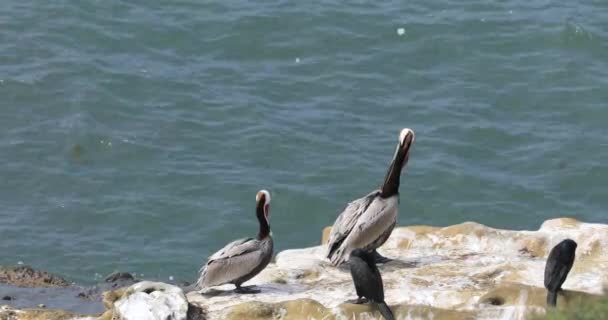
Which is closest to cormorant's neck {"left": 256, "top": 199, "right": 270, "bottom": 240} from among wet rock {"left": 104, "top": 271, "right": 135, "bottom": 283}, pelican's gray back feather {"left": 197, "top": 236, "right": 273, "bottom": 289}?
pelican's gray back feather {"left": 197, "top": 236, "right": 273, "bottom": 289}

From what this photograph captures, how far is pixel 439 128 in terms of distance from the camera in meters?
30.1

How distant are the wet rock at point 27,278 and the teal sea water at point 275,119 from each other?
10.6ft

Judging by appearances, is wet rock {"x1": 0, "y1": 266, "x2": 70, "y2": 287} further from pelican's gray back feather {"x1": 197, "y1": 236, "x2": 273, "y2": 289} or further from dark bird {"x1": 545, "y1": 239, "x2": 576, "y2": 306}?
dark bird {"x1": 545, "y1": 239, "x2": 576, "y2": 306}

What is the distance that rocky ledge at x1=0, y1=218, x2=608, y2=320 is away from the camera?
15.2 m

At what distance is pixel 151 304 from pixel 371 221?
3.38 metres

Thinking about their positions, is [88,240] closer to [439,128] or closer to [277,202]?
[277,202]

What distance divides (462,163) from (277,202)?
4.39m

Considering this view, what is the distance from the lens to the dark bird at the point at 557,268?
15016 millimetres

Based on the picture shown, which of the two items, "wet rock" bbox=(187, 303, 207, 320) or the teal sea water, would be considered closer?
"wet rock" bbox=(187, 303, 207, 320)

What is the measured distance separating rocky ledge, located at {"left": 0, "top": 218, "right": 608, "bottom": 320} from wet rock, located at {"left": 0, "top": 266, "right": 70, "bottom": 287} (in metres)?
2.83

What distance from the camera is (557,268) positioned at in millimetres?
15117

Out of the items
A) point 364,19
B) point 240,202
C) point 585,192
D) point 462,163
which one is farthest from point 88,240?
point 364,19

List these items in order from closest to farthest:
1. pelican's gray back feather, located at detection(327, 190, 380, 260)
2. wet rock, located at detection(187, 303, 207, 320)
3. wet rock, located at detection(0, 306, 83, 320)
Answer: wet rock, located at detection(187, 303, 207, 320) < wet rock, located at detection(0, 306, 83, 320) < pelican's gray back feather, located at detection(327, 190, 380, 260)

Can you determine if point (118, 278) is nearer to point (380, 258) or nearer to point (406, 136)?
point (380, 258)
